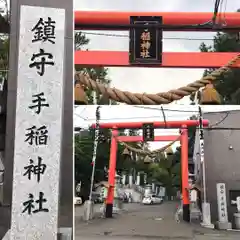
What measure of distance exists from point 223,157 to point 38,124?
14.6 metres

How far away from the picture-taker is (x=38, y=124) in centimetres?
407

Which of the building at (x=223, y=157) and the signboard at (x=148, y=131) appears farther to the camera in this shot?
the building at (x=223, y=157)

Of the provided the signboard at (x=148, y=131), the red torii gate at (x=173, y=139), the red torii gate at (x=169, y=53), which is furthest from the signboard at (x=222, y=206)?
the red torii gate at (x=169, y=53)

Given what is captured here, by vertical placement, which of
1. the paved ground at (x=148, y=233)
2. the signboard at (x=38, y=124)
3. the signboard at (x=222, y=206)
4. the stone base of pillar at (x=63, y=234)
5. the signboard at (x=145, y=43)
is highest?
the signboard at (x=145, y=43)

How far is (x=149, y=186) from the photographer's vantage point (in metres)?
51.0

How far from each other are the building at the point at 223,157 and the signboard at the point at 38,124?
13.9 metres

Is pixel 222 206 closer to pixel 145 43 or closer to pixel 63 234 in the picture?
pixel 145 43

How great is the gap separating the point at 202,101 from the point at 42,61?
240cm

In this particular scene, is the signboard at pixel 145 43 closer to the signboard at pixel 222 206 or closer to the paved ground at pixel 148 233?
the paved ground at pixel 148 233

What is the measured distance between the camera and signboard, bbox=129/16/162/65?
19.4 feet

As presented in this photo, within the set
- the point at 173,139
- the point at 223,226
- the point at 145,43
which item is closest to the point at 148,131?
the point at 173,139

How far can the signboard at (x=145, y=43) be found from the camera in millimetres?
5902

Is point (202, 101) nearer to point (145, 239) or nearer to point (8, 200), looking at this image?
point (8, 200)

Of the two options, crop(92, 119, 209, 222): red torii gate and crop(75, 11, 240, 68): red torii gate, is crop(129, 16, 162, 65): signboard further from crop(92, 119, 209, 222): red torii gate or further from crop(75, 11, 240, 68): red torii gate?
crop(92, 119, 209, 222): red torii gate
